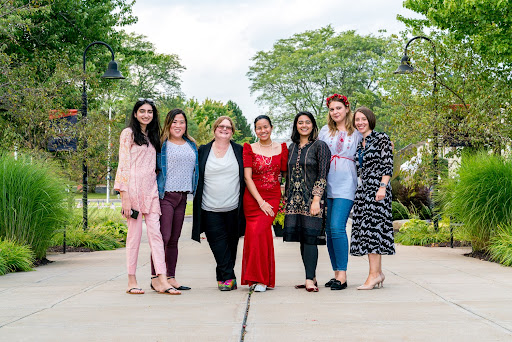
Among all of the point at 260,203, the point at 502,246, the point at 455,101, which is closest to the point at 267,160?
the point at 260,203

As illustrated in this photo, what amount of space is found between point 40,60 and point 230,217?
1162 cm

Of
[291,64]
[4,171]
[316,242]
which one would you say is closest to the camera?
[316,242]

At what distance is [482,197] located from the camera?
10242 millimetres

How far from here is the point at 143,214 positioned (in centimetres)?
708

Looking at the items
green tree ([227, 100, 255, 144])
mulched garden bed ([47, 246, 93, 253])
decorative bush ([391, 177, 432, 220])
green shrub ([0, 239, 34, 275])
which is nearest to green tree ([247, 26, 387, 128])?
decorative bush ([391, 177, 432, 220])

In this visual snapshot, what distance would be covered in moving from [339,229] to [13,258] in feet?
15.9

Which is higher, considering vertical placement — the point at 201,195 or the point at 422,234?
the point at 201,195

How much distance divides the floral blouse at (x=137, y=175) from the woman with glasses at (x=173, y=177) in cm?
10

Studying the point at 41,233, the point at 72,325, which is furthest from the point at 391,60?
the point at 72,325

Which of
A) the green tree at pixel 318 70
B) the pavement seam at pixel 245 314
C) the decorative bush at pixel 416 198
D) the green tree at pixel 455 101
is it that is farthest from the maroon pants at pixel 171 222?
the green tree at pixel 318 70

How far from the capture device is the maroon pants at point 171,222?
7074mm

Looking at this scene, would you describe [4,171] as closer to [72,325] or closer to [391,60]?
[72,325]

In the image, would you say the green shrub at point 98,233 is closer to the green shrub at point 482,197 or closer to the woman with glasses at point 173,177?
the woman with glasses at point 173,177

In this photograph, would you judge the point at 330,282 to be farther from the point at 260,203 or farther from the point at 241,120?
the point at 241,120
